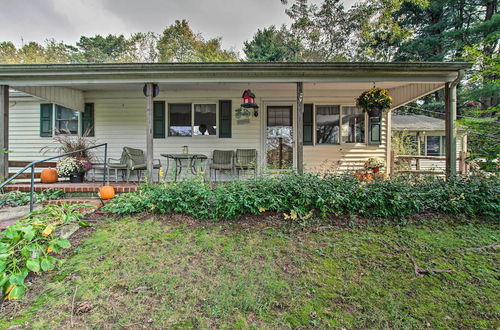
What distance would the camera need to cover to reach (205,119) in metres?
6.32

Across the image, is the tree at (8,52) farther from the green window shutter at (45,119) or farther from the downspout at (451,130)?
the downspout at (451,130)

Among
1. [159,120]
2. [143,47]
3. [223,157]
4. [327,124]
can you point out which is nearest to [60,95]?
[159,120]

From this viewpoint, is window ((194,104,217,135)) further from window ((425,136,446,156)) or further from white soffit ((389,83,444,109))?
window ((425,136,446,156))

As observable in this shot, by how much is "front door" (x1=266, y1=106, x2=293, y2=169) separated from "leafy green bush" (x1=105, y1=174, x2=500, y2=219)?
299 centimetres

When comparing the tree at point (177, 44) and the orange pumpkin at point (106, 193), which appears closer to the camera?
the orange pumpkin at point (106, 193)

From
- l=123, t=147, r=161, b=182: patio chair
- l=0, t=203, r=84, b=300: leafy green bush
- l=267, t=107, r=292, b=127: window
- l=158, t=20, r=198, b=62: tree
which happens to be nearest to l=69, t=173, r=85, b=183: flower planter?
l=123, t=147, r=161, b=182: patio chair

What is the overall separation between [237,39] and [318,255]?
21613 millimetres

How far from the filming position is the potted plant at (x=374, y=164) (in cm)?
597

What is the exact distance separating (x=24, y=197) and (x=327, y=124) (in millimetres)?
6698

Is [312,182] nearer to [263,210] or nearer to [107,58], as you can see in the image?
[263,210]

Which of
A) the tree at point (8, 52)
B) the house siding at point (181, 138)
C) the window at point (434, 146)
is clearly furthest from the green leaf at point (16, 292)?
the tree at point (8, 52)

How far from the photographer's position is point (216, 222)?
10.4ft

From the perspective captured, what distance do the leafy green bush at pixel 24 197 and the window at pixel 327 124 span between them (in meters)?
5.93

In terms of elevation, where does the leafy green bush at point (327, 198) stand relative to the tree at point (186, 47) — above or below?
below
